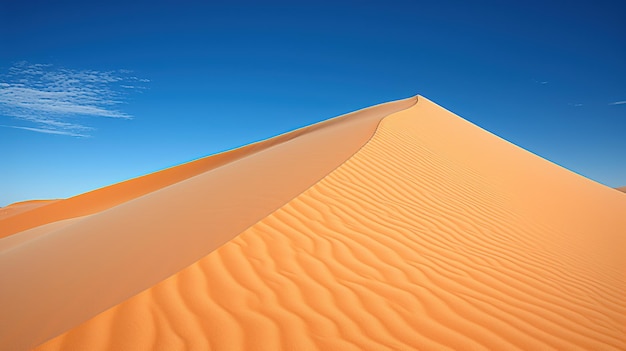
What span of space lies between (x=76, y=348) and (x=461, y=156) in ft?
29.4

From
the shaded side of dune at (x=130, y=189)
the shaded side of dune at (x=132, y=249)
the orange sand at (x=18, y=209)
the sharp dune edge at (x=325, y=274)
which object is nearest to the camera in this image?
the sharp dune edge at (x=325, y=274)

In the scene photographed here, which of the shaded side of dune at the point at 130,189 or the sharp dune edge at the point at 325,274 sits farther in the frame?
the shaded side of dune at the point at 130,189

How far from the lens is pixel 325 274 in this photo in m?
2.97

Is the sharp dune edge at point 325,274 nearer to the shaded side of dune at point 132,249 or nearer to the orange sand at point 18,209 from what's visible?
the shaded side of dune at point 132,249

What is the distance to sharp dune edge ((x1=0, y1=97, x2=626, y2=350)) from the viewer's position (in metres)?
2.29

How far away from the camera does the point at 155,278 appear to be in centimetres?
283

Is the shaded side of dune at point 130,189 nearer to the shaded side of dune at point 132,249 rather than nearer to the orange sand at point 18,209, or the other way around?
the orange sand at point 18,209

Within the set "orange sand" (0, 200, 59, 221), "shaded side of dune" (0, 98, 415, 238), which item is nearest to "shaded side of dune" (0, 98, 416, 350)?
"shaded side of dune" (0, 98, 415, 238)

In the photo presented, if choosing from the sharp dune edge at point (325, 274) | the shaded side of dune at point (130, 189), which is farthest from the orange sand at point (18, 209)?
the sharp dune edge at point (325, 274)

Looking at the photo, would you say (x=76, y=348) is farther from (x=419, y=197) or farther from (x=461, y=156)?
(x=461, y=156)

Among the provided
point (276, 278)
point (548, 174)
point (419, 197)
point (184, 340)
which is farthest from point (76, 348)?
point (548, 174)

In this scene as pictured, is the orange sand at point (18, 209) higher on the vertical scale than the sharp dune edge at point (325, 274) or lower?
higher

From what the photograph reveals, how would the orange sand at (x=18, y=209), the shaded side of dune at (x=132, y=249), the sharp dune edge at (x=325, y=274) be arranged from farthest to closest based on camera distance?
the orange sand at (x=18, y=209)
the shaded side of dune at (x=132, y=249)
the sharp dune edge at (x=325, y=274)

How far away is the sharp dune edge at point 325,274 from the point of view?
2.29m
